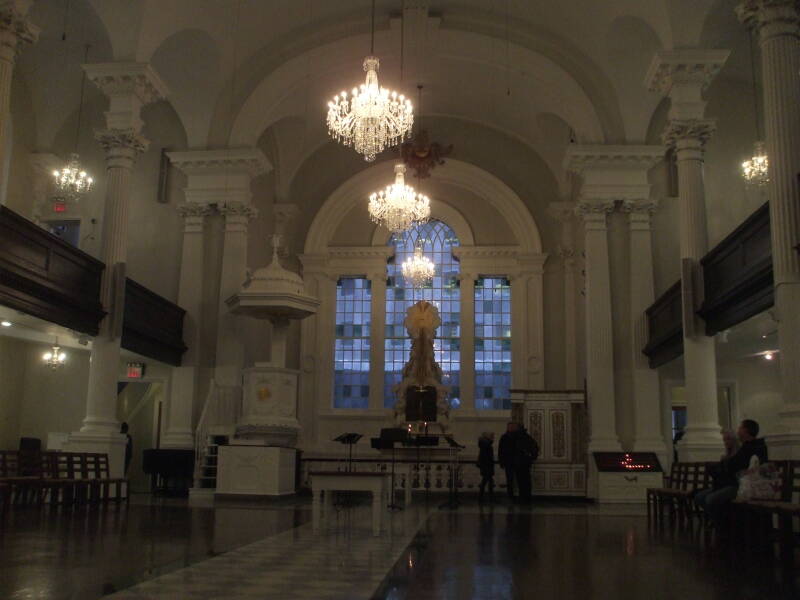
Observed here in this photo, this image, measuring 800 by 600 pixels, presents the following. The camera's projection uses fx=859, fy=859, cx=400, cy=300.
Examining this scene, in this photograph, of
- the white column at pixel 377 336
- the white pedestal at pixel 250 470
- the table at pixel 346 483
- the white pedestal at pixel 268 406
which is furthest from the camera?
the white column at pixel 377 336

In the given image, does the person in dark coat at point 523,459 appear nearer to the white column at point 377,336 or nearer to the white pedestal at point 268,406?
the white pedestal at point 268,406

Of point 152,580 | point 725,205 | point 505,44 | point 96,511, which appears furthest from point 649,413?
point 152,580

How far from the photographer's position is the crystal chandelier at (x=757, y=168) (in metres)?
14.0

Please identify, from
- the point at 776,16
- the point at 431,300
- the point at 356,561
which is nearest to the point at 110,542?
the point at 356,561

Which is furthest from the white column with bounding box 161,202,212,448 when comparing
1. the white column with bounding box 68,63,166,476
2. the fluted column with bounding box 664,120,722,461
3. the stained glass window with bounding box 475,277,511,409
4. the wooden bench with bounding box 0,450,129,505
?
the fluted column with bounding box 664,120,722,461

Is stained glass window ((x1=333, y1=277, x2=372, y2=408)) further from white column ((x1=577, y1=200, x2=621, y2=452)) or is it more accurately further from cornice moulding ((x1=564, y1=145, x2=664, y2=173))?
cornice moulding ((x1=564, y1=145, x2=664, y2=173))

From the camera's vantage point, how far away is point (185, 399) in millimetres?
16344

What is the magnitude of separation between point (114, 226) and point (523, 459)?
779 centimetres

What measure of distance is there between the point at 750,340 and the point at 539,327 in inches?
286

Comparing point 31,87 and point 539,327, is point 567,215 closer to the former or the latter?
point 539,327

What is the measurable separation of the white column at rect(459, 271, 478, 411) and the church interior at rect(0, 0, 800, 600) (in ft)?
0.27

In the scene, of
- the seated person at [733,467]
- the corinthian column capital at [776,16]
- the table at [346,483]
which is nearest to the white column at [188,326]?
the table at [346,483]

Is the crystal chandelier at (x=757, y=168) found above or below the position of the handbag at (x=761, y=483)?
above

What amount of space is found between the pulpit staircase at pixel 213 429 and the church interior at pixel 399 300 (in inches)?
2.3
